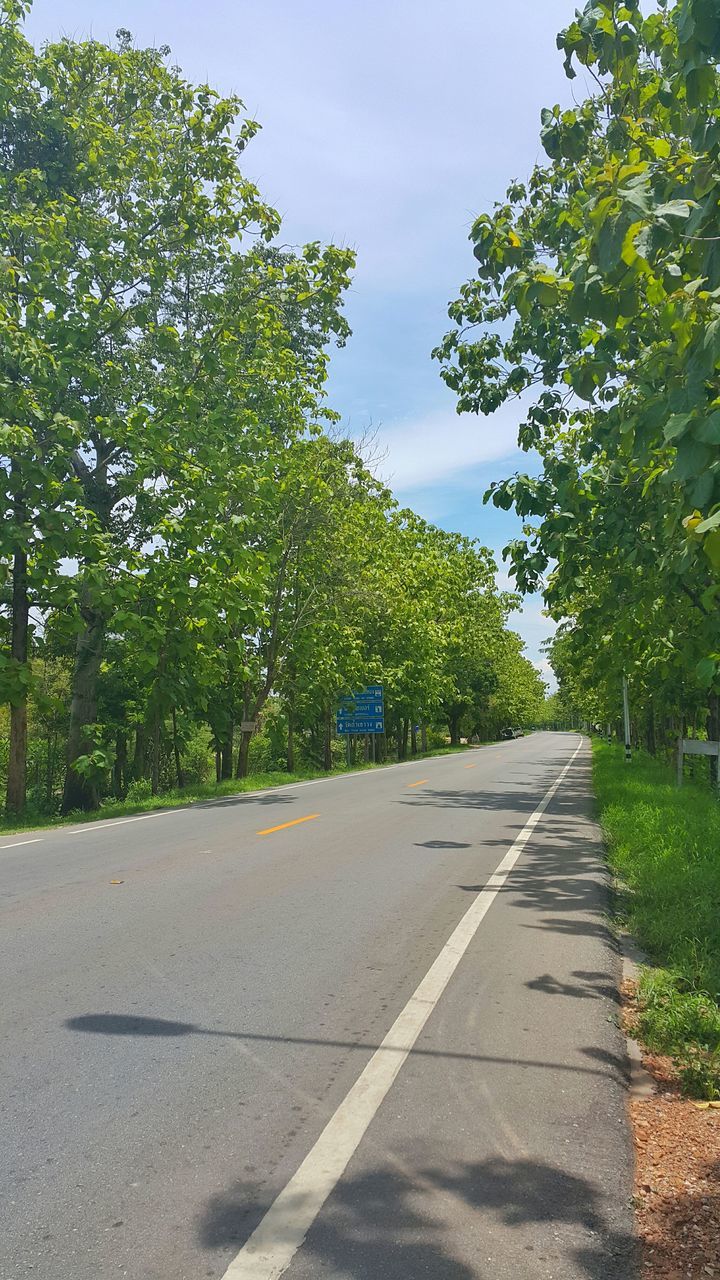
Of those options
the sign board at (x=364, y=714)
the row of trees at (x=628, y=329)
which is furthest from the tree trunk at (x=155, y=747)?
the sign board at (x=364, y=714)

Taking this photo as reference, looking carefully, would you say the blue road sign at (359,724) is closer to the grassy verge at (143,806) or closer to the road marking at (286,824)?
the grassy verge at (143,806)

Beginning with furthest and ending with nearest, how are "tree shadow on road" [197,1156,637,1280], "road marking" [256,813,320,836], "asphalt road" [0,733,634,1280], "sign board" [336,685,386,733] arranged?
"sign board" [336,685,386,733] → "road marking" [256,813,320,836] → "asphalt road" [0,733,634,1280] → "tree shadow on road" [197,1156,637,1280]

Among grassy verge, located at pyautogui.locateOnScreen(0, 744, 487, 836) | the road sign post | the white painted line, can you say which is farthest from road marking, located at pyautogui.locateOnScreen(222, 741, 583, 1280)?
the road sign post

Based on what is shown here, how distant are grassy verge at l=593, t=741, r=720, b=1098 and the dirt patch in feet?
0.82

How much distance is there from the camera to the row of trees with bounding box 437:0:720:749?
11.6 feet

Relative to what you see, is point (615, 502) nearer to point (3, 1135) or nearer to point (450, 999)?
point (450, 999)

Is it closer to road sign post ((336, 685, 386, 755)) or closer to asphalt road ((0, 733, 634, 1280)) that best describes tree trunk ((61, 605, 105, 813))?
asphalt road ((0, 733, 634, 1280))

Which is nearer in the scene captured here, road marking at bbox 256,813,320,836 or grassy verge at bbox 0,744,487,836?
road marking at bbox 256,813,320,836

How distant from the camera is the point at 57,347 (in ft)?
56.7

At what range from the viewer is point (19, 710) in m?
18.6

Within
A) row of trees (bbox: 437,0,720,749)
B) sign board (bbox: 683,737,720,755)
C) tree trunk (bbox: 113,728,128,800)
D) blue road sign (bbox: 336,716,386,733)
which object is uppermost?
row of trees (bbox: 437,0,720,749)

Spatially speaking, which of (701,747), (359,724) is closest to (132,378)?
(701,747)

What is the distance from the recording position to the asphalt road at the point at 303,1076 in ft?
10.4

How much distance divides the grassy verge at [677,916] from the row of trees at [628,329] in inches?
74.7
